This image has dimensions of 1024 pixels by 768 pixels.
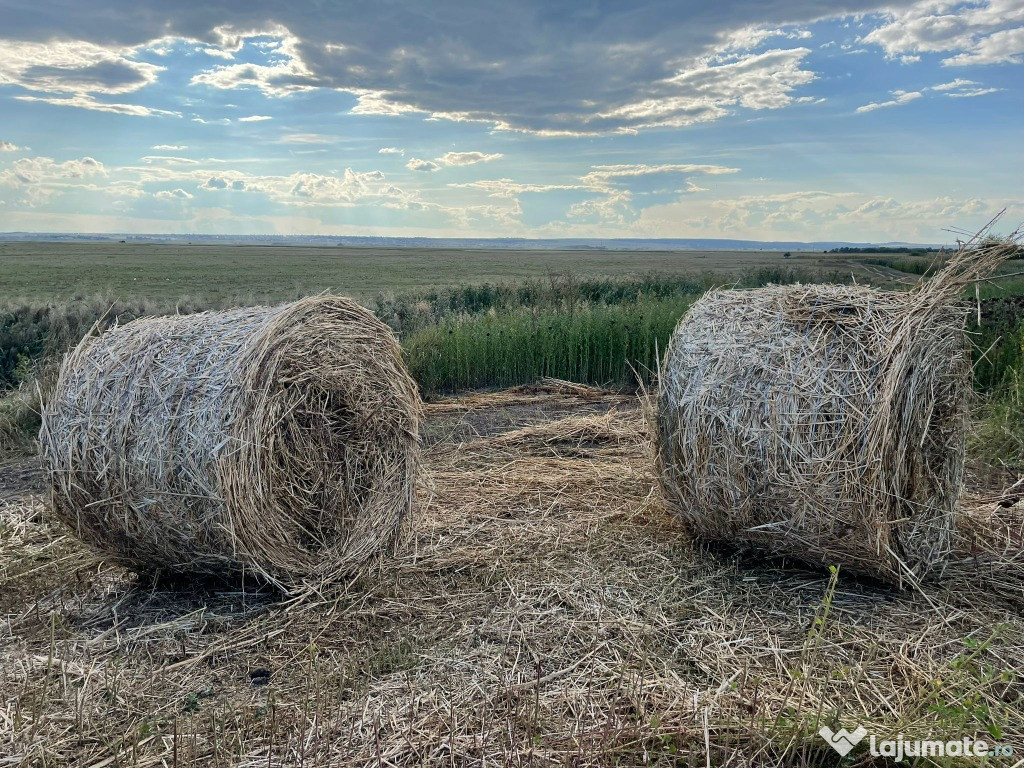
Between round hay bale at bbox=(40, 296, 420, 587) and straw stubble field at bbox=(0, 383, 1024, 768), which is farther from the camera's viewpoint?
round hay bale at bbox=(40, 296, 420, 587)

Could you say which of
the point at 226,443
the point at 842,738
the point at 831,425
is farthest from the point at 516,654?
the point at 831,425

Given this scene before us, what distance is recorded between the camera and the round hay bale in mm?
4062

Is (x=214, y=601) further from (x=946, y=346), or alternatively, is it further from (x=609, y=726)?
(x=946, y=346)

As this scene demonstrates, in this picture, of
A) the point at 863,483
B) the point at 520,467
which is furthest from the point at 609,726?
the point at 520,467

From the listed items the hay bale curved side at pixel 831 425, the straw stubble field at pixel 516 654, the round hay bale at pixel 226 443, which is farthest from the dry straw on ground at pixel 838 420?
the round hay bale at pixel 226 443

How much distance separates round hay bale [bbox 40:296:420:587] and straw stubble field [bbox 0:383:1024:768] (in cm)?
32

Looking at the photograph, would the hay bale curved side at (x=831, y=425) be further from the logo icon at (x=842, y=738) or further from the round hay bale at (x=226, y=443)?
the round hay bale at (x=226, y=443)

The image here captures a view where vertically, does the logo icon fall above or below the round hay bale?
below

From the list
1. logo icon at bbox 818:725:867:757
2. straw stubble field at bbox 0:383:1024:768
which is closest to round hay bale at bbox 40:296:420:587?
straw stubble field at bbox 0:383:1024:768

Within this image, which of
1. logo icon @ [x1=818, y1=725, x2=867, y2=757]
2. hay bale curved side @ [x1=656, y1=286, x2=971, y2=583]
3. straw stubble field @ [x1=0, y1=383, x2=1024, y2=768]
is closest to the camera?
logo icon @ [x1=818, y1=725, x2=867, y2=757]

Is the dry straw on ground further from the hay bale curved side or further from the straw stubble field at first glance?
the straw stubble field

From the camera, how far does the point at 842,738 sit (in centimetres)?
277

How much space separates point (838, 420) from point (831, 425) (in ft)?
0.18

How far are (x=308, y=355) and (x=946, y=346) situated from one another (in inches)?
143
